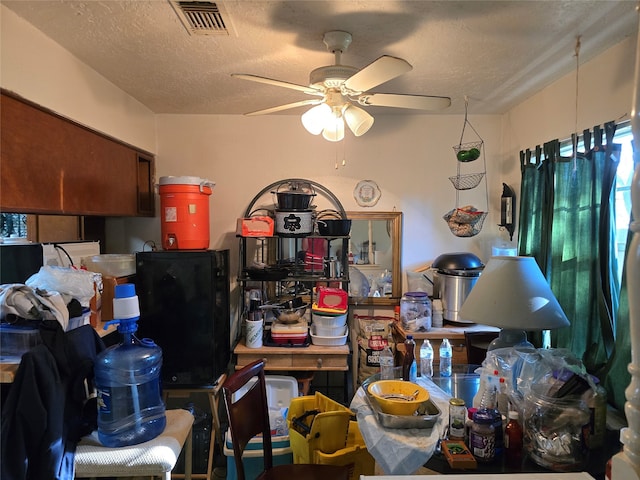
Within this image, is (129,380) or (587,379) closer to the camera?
(587,379)

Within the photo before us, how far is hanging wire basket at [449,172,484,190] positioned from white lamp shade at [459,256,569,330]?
128 cm

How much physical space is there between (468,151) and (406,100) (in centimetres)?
97

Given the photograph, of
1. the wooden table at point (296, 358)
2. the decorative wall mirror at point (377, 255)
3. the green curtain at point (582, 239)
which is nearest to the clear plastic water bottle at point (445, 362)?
the green curtain at point (582, 239)

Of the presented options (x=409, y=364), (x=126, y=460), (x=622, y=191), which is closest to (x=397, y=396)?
(x=409, y=364)

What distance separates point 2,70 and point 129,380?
1322 millimetres

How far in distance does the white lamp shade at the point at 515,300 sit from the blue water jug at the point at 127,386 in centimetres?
137

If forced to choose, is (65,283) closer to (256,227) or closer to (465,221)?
(256,227)

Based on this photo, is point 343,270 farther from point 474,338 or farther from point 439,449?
point 439,449

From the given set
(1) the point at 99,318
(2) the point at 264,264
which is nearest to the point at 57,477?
(1) the point at 99,318

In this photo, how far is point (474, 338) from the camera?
2352mm

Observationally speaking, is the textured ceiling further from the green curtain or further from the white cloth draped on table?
the white cloth draped on table

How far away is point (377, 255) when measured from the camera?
9.96ft

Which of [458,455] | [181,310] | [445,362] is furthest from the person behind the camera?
[181,310]

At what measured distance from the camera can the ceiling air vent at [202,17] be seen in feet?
4.96
